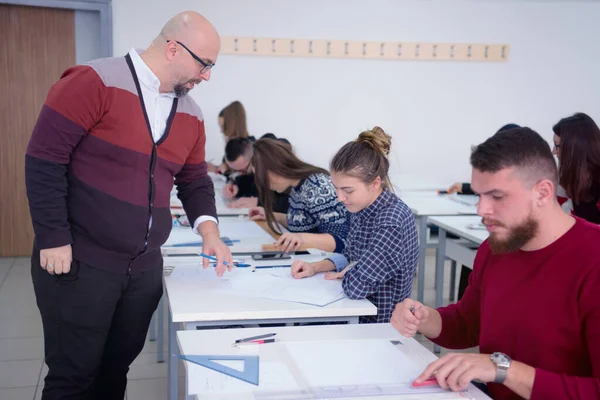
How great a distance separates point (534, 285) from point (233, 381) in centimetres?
72

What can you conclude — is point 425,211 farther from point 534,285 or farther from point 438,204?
point 534,285

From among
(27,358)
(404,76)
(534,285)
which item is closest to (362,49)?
(404,76)

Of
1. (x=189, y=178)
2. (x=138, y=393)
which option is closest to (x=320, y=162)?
(x=138, y=393)

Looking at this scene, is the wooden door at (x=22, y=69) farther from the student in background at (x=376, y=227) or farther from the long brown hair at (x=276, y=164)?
the student in background at (x=376, y=227)

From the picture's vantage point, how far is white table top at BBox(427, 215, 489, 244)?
3462mm

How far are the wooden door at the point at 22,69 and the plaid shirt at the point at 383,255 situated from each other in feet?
13.1

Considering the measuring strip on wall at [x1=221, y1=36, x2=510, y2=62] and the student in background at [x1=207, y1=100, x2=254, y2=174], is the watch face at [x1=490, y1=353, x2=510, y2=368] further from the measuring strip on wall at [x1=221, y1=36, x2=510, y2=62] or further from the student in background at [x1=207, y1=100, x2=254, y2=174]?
the measuring strip on wall at [x1=221, y1=36, x2=510, y2=62]

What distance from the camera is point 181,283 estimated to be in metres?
2.32

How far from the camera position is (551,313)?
4.74 ft

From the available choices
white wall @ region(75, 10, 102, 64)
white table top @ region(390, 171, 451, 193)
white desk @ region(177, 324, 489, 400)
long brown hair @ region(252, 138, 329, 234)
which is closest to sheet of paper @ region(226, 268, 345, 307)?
white desk @ region(177, 324, 489, 400)

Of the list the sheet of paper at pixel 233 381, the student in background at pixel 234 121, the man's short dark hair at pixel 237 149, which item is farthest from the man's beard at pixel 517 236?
the student in background at pixel 234 121

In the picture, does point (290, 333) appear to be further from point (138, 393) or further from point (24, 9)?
point (24, 9)

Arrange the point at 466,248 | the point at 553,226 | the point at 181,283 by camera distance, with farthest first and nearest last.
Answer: the point at 466,248 < the point at 181,283 < the point at 553,226

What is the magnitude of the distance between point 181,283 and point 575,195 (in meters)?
2.07
